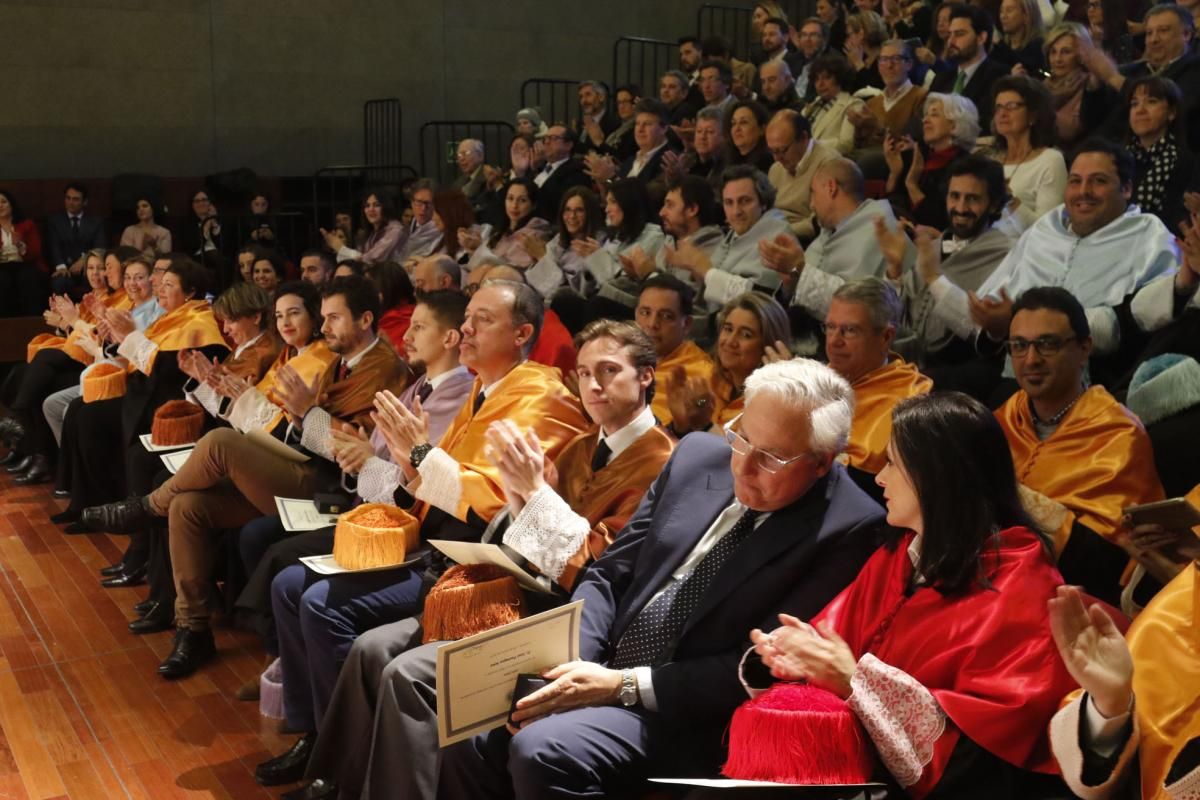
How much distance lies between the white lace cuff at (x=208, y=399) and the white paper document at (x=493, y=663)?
2784mm

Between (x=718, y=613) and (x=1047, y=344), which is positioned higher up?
(x=1047, y=344)

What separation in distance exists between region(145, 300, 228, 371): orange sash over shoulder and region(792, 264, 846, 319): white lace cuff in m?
2.59

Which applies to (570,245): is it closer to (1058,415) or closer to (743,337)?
(743,337)

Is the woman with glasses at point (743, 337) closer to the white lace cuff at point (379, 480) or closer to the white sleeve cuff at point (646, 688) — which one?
the white lace cuff at point (379, 480)

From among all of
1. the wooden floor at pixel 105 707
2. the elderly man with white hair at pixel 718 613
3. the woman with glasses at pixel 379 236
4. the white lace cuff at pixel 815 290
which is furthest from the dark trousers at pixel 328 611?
the woman with glasses at pixel 379 236

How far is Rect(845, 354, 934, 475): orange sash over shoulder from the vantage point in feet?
11.0

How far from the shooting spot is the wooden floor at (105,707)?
3357 mm

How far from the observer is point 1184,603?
1.99 metres

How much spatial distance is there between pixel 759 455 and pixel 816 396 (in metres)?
0.16

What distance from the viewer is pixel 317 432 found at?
4.10 m

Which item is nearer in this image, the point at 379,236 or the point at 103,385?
the point at 103,385

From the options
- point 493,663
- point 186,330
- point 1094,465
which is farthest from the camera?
point 186,330

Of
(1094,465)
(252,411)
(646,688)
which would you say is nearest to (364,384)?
(252,411)

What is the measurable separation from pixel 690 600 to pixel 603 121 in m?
7.05
